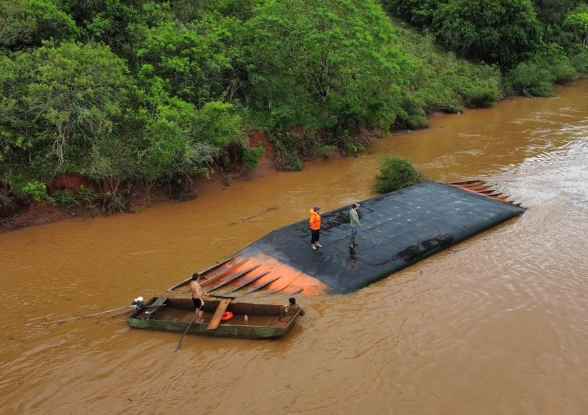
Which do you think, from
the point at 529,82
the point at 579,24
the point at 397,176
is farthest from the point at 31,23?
the point at 579,24

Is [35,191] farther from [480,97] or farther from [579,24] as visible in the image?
[579,24]

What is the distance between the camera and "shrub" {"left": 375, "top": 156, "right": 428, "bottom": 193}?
17500mm

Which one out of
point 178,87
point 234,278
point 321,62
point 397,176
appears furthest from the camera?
point 321,62

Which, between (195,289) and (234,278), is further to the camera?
(234,278)

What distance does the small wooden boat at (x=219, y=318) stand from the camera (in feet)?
29.8

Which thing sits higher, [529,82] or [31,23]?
[31,23]

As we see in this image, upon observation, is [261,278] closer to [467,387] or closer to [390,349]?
[390,349]

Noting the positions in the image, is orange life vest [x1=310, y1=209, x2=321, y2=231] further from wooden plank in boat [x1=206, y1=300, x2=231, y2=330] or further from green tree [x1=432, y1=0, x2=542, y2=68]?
green tree [x1=432, y1=0, x2=542, y2=68]

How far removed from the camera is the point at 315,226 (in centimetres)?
→ 1172

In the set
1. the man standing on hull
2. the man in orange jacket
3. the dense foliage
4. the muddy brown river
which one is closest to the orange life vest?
the man in orange jacket

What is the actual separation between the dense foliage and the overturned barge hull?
5.74 m

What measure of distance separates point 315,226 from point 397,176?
6.92 meters

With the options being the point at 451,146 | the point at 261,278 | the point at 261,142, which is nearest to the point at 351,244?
the point at 261,278

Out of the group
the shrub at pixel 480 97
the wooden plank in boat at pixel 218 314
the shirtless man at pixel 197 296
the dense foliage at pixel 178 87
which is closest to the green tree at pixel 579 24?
the shrub at pixel 480 97
